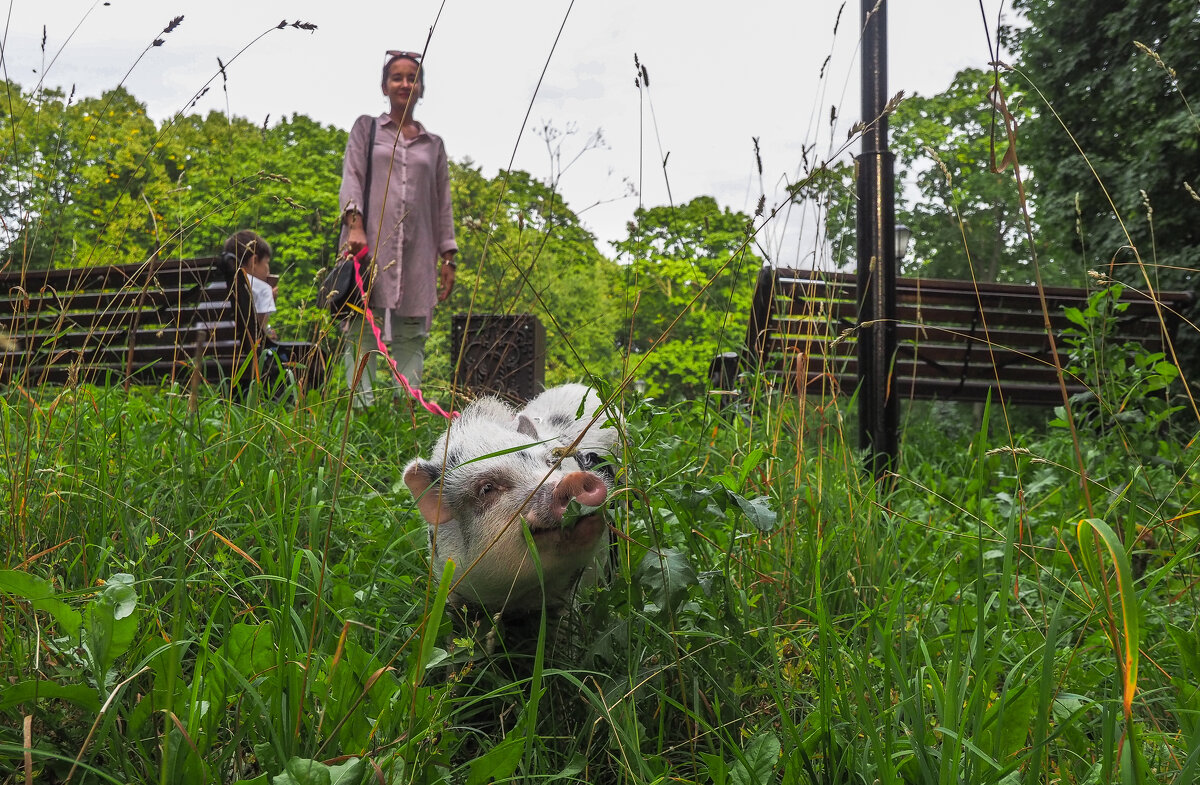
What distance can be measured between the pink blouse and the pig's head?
309 centimetres

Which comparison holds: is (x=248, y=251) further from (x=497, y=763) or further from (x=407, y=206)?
(x=497, y=763)

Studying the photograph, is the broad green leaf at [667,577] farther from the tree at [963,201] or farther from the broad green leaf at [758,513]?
the tree at [963,201]

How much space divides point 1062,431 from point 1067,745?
3.47m

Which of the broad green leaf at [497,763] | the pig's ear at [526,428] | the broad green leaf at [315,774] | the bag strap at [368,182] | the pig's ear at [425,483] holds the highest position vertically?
the bag strap at [368,182]

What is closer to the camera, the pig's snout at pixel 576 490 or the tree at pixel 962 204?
the pig's snout at pixel 576 490

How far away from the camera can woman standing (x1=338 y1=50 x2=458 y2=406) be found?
16.0 feet

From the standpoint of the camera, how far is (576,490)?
5.39 feet

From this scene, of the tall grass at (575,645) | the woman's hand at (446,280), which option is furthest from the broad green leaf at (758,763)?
the woman's hand at (446,280)

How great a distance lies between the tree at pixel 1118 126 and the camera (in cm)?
857

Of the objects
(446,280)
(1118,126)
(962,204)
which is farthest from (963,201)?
(446,280)

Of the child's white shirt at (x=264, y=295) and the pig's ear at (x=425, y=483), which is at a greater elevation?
the child's white shirt at (x=264, y=295)

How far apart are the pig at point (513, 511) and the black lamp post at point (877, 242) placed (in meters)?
1.73

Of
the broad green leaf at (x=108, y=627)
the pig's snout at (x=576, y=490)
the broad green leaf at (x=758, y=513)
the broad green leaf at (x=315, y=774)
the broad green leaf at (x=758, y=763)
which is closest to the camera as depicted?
the broad green leaf at (x=315, y=774)

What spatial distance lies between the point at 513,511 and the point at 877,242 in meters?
2.20
